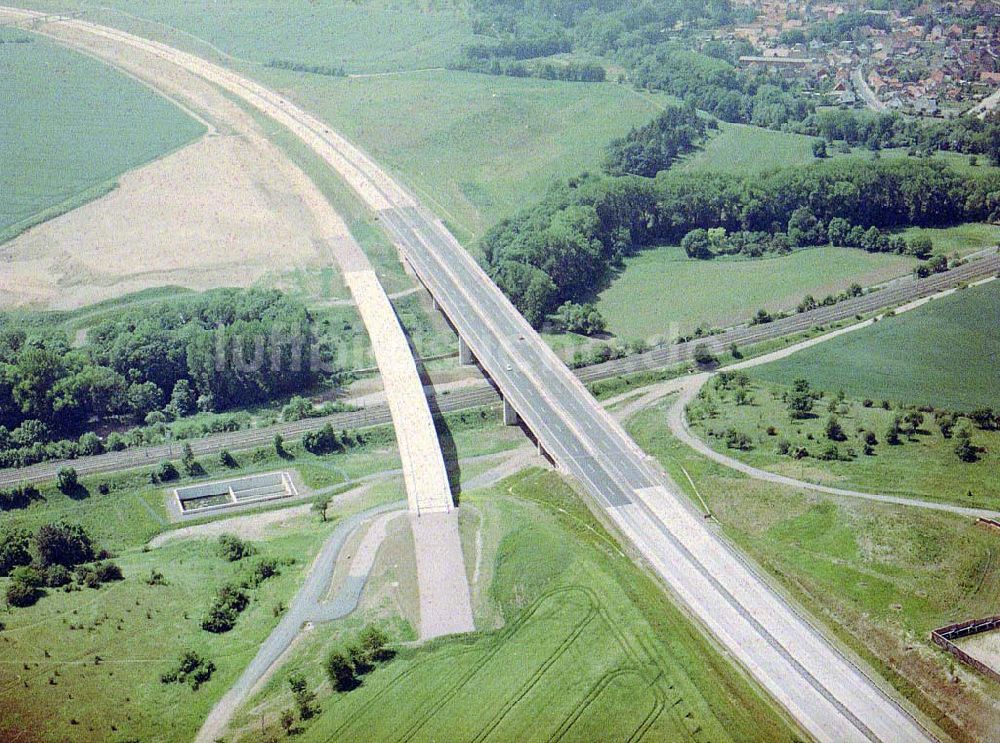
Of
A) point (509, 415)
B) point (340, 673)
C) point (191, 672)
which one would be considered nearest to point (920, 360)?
point (509, 415)

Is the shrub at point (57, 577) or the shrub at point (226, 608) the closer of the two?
the shrub at point (226, 608)

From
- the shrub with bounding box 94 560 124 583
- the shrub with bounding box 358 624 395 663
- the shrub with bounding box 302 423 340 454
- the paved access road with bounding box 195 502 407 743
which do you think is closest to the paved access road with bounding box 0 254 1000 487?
the shrub with bounding box 302 423 340 454

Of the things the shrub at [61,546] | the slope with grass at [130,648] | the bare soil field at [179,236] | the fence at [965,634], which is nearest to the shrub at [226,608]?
the slope with grass at [130,648]

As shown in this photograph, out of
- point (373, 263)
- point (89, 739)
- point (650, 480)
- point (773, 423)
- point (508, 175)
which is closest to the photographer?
point (89, 739)

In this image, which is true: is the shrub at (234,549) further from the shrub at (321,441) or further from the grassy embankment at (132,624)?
the shrub at (321,441)

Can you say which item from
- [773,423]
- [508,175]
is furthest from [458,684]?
[508,175]

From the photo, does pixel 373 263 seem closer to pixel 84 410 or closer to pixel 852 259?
pixel 84 410
